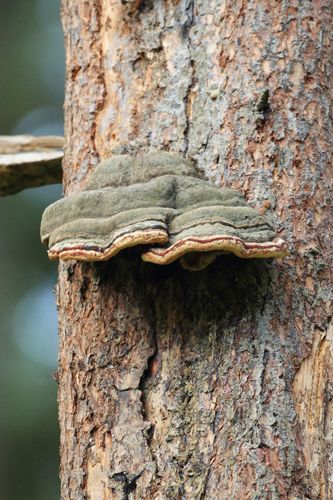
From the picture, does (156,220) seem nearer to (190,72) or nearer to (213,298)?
(213,298)

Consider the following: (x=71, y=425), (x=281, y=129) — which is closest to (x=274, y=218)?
(x=281, y=129)

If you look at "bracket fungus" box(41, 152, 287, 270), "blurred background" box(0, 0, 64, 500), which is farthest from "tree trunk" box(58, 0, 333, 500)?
"blurred background" box(0, 0, 64, 500)

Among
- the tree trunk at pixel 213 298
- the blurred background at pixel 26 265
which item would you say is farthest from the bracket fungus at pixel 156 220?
the blurred background at pixel 26 265

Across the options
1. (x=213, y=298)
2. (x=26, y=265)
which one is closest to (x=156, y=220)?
(x=213, y=298)

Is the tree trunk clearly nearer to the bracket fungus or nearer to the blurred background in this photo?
the bracket fungus

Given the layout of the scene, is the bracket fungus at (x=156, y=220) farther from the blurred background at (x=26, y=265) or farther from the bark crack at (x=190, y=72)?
the blurred background at (x=26, y=265)

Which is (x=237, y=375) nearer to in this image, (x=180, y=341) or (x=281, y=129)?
(x=180, y=341)
